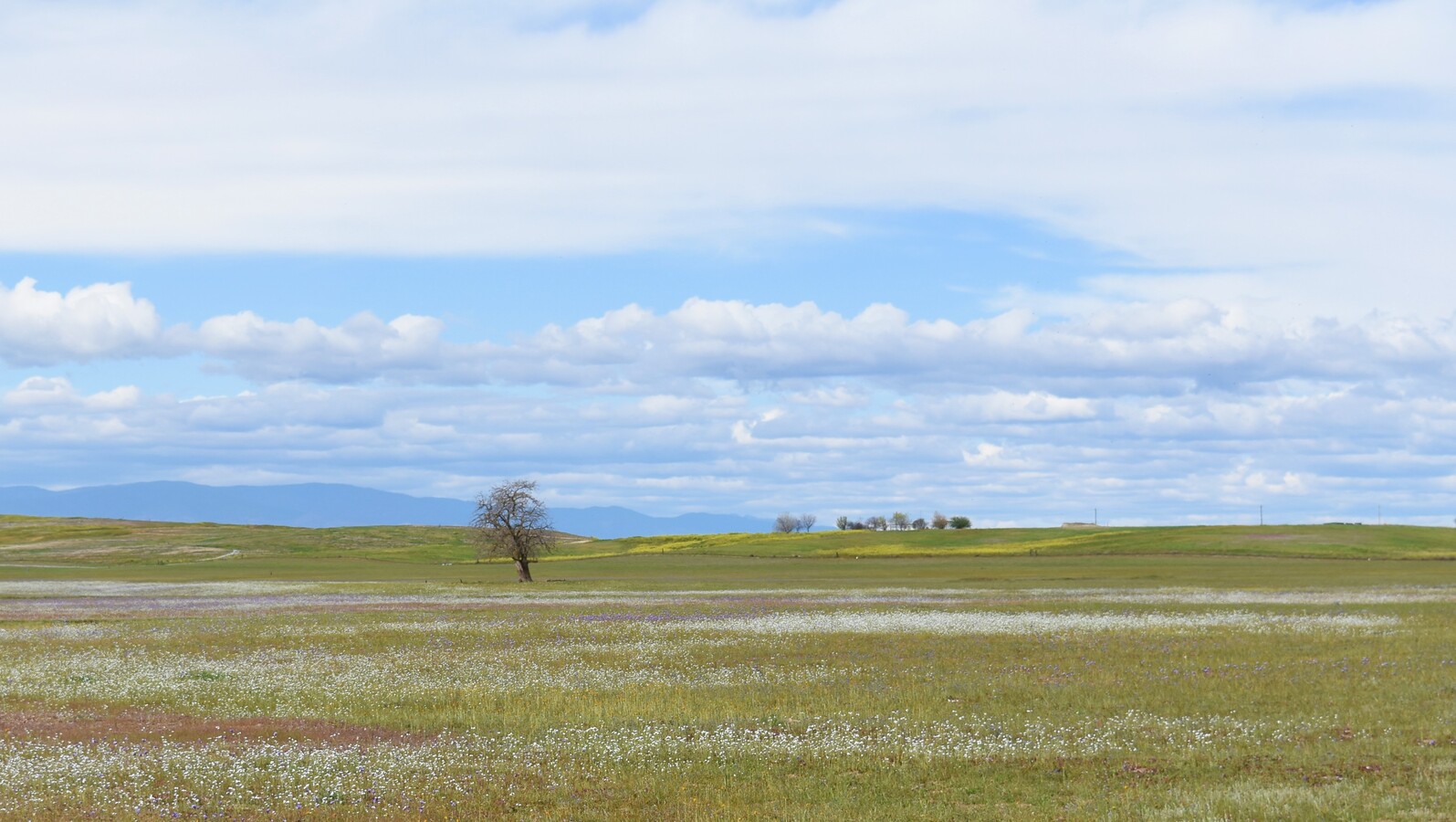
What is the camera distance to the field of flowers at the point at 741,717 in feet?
55.1

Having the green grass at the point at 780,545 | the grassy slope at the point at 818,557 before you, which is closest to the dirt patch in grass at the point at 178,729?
the grassy slope at the point at 818,557

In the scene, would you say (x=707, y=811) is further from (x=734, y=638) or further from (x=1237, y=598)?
(x=1237, y=598)

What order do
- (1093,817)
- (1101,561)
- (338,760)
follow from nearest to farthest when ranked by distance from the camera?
(1093,817) < (338,760) < (1101,561)

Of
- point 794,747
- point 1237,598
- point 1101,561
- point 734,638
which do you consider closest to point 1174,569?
point 1101,561

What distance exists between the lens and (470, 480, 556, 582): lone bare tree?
92.3m

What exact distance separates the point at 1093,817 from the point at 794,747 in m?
6.02

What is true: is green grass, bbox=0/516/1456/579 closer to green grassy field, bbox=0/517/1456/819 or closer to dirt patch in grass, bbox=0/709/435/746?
green grassy field, bbox=0/517/1456/819

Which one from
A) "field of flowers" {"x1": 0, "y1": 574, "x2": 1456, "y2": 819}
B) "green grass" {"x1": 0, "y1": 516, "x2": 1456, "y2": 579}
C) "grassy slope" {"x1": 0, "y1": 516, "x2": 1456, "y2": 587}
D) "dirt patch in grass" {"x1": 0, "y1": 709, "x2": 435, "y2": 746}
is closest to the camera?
"field of flowers" {"x1": 0, "y1": 574, "x2": 1456, "y2": 819}

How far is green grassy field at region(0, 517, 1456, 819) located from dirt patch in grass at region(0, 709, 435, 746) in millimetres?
109

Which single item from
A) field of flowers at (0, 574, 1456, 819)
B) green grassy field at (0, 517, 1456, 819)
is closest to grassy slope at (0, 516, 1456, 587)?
green grassy field at (0, 517, 1456, 819)

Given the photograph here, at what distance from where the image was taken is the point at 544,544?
3597 inches

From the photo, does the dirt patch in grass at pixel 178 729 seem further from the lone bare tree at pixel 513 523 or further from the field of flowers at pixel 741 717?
the lone bare tree at pixel 513 523

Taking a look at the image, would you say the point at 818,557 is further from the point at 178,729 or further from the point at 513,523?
the point at 178,729

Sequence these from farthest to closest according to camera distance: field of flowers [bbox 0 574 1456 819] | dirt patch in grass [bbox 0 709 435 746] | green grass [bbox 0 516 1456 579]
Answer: green grass [bbox 0 516 1456 579], dirt patch in grass [bbox 0 709 435 746], field of flowers [bbox 0 574 1456 819]
